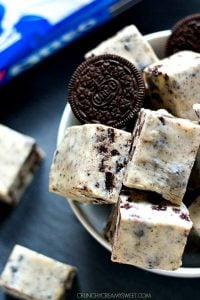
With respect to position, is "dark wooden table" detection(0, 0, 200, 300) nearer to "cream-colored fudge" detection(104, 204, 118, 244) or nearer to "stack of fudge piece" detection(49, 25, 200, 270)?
"cream-colored fudge" detection(104, 204, 118, 244)

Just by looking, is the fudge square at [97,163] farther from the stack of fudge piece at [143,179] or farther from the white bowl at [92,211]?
the white bowl at [92,211]

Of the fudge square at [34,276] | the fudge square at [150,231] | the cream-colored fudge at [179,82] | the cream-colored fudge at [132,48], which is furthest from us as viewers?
the fudge square at [34,276]

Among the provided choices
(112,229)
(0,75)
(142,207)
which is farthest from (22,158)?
(142,207)

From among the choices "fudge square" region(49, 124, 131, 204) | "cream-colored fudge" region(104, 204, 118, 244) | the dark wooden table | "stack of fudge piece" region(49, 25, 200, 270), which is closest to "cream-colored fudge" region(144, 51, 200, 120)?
"stack of fudge piece" region(49, 25, 200, 270)

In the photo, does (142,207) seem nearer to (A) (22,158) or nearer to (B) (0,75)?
(A) (22,158)

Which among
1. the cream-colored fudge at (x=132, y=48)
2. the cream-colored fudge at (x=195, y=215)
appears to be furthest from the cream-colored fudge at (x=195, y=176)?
the cream-colored fudge at (x=132, y=48)
